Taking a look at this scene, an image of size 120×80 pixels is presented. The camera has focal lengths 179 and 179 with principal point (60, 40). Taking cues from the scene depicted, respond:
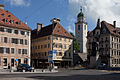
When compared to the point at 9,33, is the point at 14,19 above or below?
above

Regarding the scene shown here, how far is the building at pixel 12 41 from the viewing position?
47.2 metres

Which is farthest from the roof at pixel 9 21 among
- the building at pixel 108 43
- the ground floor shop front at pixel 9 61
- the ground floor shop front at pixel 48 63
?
the building at pixel 108 43

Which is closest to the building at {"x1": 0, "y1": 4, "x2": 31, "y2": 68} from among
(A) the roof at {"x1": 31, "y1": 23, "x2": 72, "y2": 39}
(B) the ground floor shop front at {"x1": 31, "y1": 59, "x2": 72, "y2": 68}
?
(B) the ground floor shop front at {"x1": 31, "y1": 59, "x2": 72, "y2": 68}

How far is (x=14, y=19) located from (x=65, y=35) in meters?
20.7

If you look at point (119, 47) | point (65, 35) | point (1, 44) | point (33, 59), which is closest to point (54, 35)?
point (65, 35)

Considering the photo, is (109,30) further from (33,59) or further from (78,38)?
(33,59)

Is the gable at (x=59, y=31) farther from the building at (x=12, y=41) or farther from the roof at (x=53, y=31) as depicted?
the building at (x=12, y=41)

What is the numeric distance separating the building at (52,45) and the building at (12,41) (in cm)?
1061

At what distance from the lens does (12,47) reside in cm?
4897

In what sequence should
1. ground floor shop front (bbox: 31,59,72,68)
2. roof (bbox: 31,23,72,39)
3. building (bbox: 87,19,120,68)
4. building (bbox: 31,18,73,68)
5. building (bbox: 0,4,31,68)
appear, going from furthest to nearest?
building (bbox: 87,19,120,68)
roof (bbox: 31,23,72,39)
ground floor shop front (bbox: 31,59,72,68)
building (bbox: 31,18,73,68)
building (bbox: 0,4,31,68)

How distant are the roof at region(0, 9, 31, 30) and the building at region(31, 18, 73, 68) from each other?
12.0 m

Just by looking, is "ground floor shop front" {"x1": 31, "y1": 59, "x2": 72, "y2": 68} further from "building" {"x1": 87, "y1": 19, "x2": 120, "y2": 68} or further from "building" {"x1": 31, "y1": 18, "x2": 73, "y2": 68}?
"building" {"x1": 87, "y1": 19, "x2": 120, "y2": 68}

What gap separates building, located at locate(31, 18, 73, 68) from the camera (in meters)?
61.6

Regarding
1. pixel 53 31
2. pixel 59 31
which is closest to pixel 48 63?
pixel 53 31
